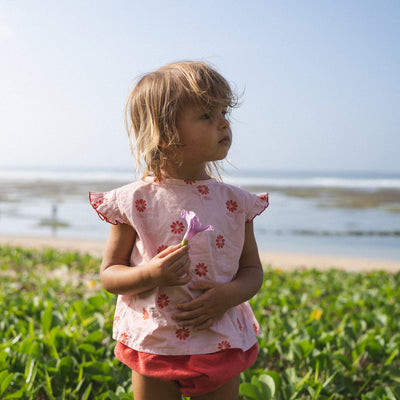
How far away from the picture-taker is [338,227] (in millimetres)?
14633

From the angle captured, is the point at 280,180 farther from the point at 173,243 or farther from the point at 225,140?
the point at 173,243

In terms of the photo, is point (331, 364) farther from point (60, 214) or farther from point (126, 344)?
point (60, 214)

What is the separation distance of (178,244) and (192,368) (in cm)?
40

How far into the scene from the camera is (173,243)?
152 centimetres

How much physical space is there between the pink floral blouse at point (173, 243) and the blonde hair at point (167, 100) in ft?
0.36

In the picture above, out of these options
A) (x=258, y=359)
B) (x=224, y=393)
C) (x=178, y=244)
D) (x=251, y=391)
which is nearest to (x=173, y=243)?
(x=178, y=244)

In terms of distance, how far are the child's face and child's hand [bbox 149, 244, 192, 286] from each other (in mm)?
352

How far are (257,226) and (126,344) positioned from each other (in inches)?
524

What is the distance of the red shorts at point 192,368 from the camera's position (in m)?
1.47

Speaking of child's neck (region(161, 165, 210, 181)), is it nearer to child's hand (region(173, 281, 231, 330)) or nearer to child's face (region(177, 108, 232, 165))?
child's face (region(177, 108, 232, 165))

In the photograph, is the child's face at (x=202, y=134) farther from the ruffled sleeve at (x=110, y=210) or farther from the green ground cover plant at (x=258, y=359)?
the green ground cover plant at (x=258, y=359)

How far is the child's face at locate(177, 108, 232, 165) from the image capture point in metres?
1.52

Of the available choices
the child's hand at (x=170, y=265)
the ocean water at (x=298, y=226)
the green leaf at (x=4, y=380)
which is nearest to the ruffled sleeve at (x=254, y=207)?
the child's hand at (x=170, y=265)

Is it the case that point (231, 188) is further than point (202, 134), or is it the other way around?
point (231, 188)
